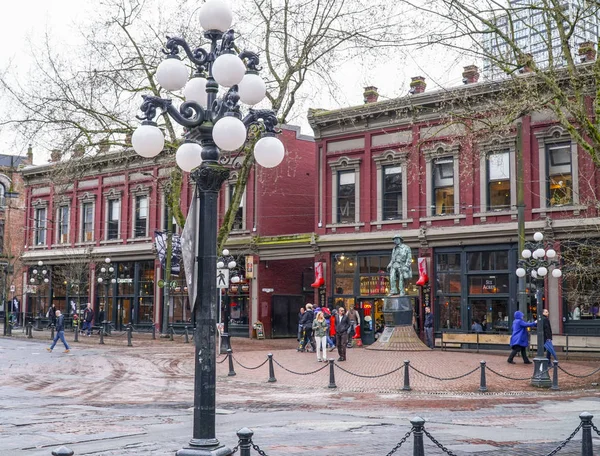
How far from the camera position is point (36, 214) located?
171 feet

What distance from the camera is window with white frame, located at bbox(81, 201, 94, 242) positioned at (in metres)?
47.8

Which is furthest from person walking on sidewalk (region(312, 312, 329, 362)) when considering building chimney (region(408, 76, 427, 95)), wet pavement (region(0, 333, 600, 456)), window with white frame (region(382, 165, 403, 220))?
building chimney (region(408, 76, 427, 95))

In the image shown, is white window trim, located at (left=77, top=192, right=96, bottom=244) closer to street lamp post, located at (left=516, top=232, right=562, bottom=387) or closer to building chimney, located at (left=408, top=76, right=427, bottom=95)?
building chimney, located at (left=408, top=76, right=427, bottom=95)

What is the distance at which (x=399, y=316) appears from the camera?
27922 mm

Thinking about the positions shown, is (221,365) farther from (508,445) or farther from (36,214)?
(36,214)

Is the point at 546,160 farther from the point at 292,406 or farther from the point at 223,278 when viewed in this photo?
the point at 292,406

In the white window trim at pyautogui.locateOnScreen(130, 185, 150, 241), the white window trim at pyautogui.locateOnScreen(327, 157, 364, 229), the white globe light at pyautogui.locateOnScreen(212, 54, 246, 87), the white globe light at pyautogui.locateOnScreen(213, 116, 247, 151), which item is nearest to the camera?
the white globe light at pyautogui.locateOnScreen(213, 116, 247, 151)

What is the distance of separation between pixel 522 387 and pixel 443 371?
3.10 m

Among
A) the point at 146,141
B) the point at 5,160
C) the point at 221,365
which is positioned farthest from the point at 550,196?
the point at 5,160

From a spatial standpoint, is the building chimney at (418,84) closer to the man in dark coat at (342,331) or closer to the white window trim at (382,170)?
the white window trim at (382,170)

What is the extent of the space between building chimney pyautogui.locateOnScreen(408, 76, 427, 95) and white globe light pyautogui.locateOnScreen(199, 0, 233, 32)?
27228mm

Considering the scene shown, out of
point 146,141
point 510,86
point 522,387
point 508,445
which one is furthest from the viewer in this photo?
point 510,86

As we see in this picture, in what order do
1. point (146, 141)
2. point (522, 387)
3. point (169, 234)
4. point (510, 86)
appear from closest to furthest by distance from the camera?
1. point (146, 141)
2. point (522, 387)
3. point (510, 86)
4. point (169, 234)

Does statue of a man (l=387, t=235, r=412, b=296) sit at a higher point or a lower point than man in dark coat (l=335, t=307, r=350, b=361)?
higher
